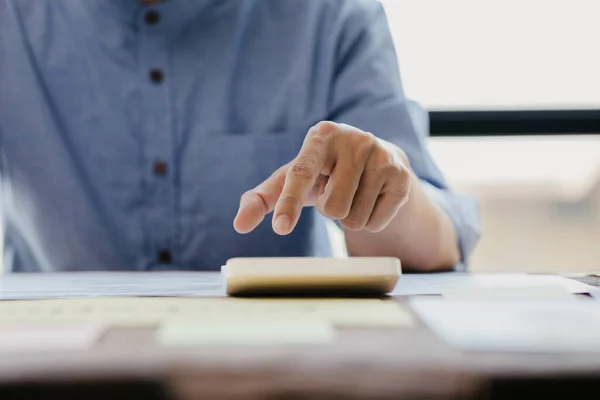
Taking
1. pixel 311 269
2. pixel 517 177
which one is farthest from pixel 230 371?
pixel 517 177

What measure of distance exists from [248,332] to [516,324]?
12 cm

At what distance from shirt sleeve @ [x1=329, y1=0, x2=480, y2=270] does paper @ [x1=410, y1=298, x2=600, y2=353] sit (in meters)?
0.49

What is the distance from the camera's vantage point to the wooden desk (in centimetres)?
19

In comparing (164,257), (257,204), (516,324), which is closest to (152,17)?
(164,257)

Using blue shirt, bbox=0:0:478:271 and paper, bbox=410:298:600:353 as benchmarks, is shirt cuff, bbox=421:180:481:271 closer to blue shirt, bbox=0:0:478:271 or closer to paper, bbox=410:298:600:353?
blue shirt, bbox=0:0:478:271

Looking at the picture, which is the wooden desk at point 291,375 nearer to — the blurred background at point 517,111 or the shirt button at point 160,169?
the shirt button at point 160,169

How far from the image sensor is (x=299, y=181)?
0.52 meters

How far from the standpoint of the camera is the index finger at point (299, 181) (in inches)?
19.3

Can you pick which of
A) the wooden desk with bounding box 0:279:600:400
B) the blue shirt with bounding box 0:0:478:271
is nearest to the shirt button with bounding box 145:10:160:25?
the blue shirt with bounding box 0:0:478:271

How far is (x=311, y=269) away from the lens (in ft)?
1.29

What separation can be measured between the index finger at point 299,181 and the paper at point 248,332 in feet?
0.65

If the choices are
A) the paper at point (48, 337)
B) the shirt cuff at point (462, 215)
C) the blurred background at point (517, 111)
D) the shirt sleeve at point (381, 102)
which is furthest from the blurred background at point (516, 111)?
the paper at point (48, 337)

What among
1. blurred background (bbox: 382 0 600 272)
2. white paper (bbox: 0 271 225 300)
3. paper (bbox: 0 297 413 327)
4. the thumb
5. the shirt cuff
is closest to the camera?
paper (bbox: 0 297 413 327)

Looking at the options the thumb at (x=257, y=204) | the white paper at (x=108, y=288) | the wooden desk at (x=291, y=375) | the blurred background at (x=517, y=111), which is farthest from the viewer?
the blurred background at (x=517, y=111)
